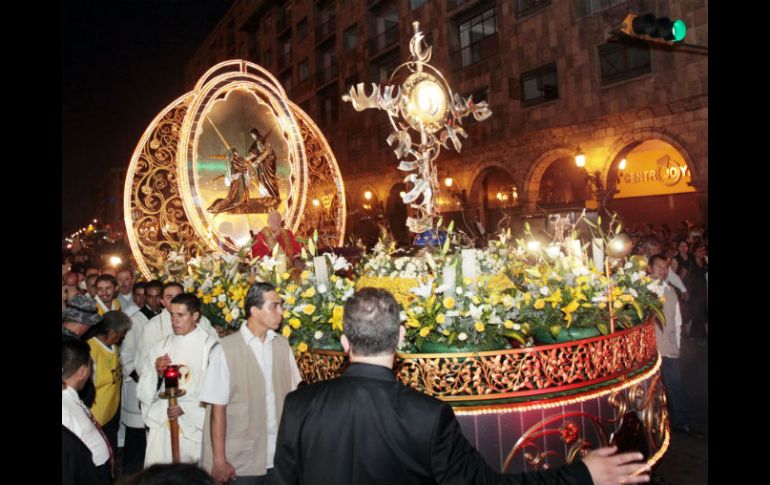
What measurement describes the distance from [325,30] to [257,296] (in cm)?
3252

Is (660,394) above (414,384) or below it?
below

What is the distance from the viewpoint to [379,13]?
2950 centimetres

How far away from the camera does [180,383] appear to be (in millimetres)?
4605

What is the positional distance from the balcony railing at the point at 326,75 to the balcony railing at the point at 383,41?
4.11m

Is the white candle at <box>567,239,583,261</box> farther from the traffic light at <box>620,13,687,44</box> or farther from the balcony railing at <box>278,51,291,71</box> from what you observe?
the balcony railing at <box>278,51,291,71</box>

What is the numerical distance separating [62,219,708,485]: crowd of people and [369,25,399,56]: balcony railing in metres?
23.4

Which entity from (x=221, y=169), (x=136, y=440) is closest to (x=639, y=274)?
(x=136, y=440)

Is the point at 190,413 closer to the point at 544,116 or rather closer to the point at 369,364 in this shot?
the point at 369,364

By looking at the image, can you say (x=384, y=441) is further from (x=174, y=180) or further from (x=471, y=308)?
(x=174, y=180)

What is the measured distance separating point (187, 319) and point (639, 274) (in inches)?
171

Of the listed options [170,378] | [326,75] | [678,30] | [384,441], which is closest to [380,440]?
[384,441]

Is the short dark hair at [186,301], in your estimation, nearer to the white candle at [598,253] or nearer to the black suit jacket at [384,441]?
the black suit jacket at [384,441]

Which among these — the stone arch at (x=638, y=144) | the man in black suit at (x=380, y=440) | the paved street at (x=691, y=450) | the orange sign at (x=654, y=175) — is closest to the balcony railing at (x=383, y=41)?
the orange sign at (x=654, y=175)

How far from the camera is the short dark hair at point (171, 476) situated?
1440mm
